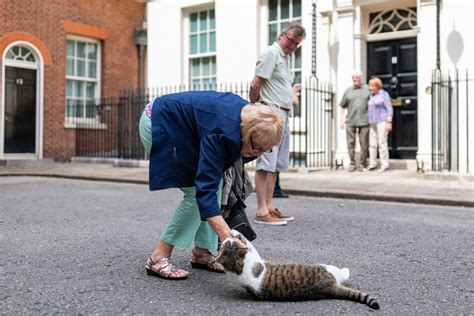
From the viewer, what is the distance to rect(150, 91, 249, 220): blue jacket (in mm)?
2729

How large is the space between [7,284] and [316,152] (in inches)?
345

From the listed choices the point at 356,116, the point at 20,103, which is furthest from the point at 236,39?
the point at 20,103

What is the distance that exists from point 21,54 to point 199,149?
12585 millimetres

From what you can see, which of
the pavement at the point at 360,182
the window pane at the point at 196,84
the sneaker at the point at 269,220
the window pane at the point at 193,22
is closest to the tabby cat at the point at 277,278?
the sneaker at the point at 269,220

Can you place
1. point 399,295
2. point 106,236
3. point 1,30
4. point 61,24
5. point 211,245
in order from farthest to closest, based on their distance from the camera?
point 61,24
point 1,30
point 106,236
point 211,245
point 399,295

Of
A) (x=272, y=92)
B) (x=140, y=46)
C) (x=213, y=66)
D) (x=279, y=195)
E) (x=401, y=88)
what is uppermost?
(x=140, y=46)

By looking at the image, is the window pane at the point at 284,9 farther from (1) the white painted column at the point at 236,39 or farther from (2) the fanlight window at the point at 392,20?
(2) the fanlight window at the point at 392,20

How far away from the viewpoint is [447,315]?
2561 mm

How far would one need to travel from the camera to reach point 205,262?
3436mm

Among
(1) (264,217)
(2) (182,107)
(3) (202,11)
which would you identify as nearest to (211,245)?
(2) (182,107)

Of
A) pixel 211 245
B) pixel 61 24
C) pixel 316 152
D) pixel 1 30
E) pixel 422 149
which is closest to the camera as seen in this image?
pixel 211 245

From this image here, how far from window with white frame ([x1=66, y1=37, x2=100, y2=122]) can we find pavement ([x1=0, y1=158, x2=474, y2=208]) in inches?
140

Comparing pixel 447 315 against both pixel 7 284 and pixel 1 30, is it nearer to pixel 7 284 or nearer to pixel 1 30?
pixel 7 284

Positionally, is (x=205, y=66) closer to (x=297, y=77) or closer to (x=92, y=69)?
(x=297, y=77)
